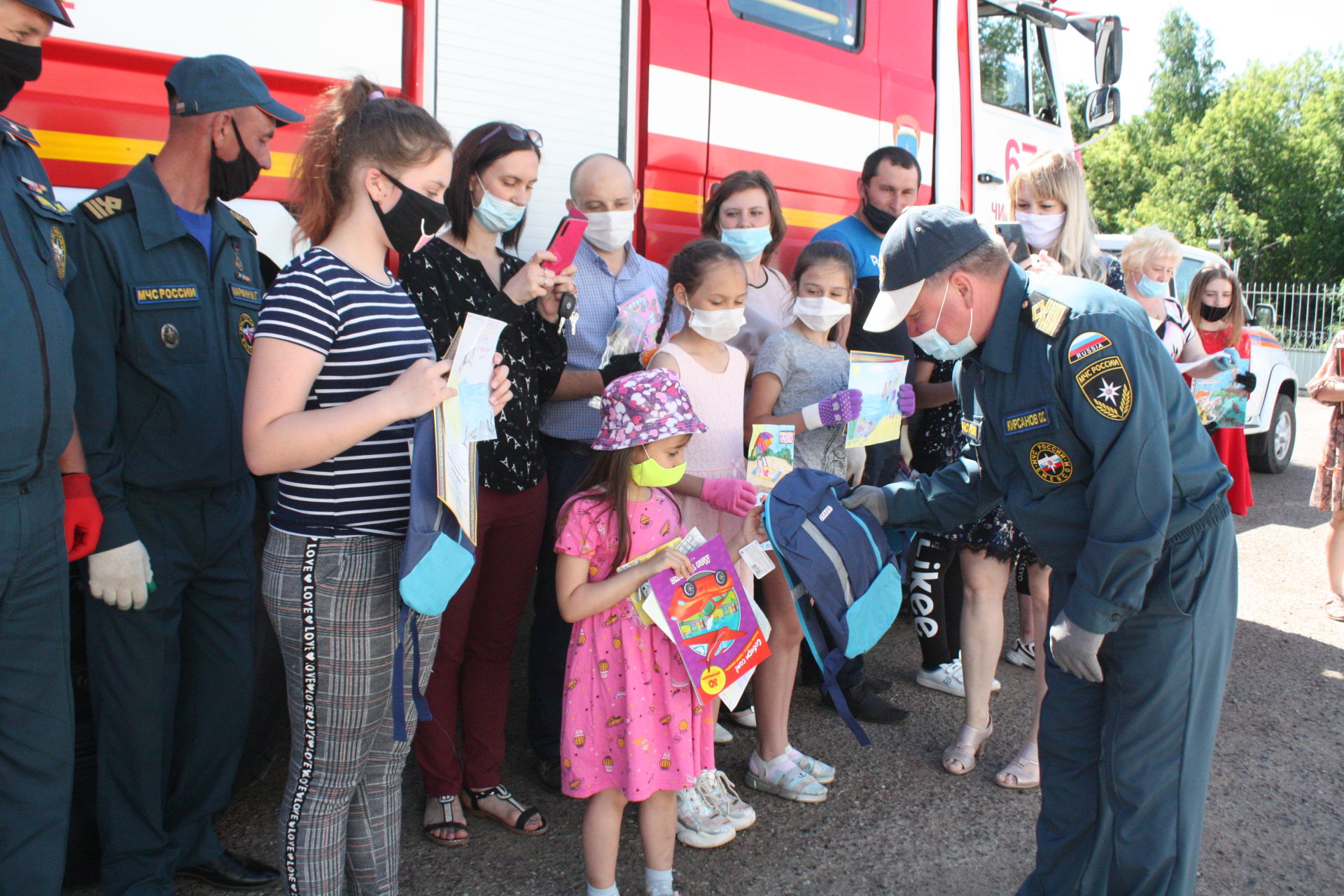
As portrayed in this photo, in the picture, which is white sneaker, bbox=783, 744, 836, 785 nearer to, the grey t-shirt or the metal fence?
the grey t-shirt

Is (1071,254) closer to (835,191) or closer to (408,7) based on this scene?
(835,191)

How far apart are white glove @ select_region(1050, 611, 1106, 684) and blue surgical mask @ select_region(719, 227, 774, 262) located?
1.95m

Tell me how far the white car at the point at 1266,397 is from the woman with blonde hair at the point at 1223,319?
393cm

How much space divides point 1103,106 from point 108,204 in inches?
210

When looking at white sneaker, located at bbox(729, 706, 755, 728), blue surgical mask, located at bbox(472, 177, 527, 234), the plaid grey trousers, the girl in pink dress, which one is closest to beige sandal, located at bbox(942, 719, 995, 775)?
white sneaker, located at bbox(729, 706, 755, 728)

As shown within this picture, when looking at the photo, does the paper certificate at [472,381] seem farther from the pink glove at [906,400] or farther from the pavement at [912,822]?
the pink glove at [906,400]

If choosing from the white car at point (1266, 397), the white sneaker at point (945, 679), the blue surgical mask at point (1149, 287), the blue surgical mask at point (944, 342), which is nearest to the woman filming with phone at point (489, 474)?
the blue surgical mask at point (944, 342)

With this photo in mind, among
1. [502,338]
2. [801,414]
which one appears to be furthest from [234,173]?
[801,414]

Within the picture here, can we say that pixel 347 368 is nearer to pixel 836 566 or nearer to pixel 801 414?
pixel 836 566

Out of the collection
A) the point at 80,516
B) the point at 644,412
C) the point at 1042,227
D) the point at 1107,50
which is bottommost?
the point at 80,516

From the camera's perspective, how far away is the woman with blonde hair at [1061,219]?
3.41 m

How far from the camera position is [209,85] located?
7.82ft

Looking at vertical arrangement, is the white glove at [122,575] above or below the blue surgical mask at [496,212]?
below

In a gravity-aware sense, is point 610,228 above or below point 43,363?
above
